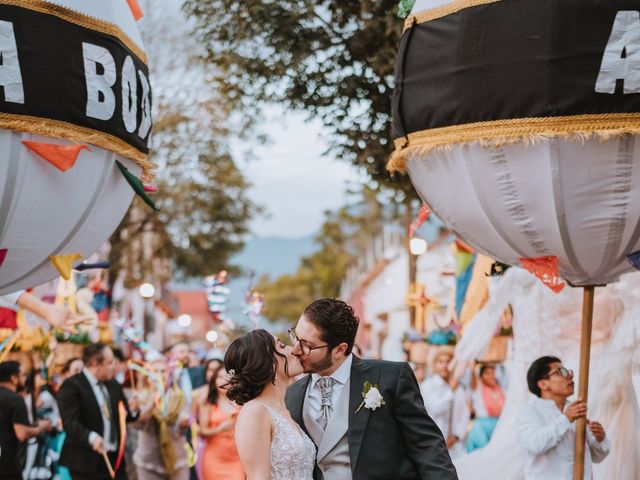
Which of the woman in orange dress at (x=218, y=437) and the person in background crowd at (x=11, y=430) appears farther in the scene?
the woman in orange dress at (x=218, y=437)

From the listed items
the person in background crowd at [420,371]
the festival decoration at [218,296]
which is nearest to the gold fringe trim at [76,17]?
the person in background crowd at [420,371]

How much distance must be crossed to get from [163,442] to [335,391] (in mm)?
6419

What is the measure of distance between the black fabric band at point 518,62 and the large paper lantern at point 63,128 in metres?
1.77

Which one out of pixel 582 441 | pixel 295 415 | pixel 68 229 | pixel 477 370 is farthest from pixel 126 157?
pixel 477 370

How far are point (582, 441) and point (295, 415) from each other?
2.38 metres

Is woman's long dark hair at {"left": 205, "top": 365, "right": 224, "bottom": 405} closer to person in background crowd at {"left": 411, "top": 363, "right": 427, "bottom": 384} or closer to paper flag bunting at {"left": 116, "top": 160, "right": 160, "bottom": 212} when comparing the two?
paper flag bunting at {"left": 116, "top": 160, "right": 160, "bottom": 212}

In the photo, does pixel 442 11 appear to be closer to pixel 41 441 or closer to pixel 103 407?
pixel 103 407

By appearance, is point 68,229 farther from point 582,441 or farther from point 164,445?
point 164,445

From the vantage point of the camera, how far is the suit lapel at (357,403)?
516 cm

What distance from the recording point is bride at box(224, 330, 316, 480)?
479 centimetres

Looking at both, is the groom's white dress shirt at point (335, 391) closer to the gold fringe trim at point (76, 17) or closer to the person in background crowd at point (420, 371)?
the gold fringe trim at point (76, 17)

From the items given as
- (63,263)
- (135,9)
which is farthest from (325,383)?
(135,9)

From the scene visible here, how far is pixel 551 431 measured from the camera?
7.00 meters

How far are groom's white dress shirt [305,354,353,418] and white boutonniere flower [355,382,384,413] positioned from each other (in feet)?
0.49
